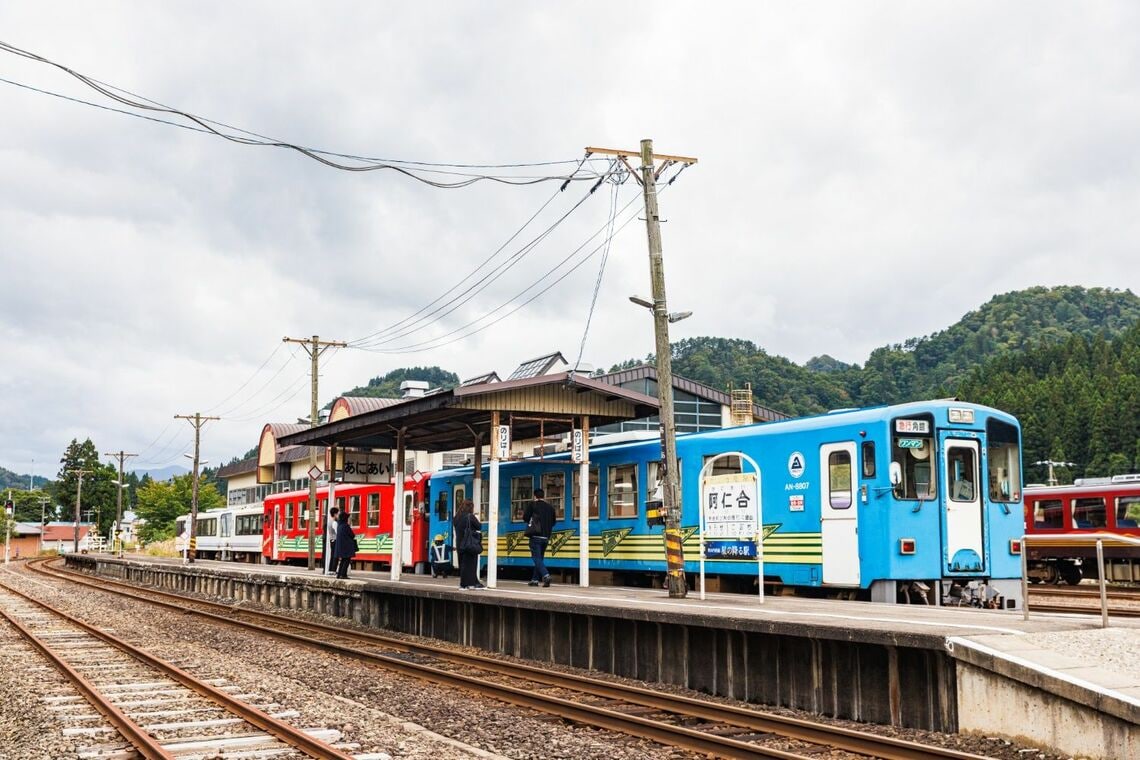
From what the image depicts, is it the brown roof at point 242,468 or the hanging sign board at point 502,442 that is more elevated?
the brown roof at point 242,468

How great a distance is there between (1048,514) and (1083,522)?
3.91 feet

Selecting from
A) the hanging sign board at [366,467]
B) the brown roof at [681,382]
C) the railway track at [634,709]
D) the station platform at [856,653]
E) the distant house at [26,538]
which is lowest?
the distant house at [26,538]

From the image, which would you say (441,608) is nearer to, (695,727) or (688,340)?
(695,727)

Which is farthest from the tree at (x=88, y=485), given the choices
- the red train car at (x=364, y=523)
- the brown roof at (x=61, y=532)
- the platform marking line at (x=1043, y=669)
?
the platform marking line at (x=1043, y=669)

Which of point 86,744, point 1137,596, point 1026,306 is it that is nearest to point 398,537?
point 86,744

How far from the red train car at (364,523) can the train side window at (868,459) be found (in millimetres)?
9685

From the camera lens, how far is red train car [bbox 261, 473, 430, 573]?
27.5 metres

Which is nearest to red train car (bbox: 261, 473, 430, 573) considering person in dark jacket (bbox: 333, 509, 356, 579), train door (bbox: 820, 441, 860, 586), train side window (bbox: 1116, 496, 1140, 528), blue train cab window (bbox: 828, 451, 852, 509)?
person in dark jacket (bbox: 333, 509, 356, 579)

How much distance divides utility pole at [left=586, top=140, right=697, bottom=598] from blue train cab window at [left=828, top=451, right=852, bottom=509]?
218 cm

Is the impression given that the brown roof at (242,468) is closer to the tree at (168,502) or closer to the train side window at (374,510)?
the tree at (168,502)

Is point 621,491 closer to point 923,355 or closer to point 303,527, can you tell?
point 303,527

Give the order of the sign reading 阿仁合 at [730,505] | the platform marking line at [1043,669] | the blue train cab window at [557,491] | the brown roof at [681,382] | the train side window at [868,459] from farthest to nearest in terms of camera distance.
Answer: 1. the brown roof at [681,382]
2. the blue train cab window at [557,491]
3. the train side window at [868,459]
4. the sign reading 阿仁合 at [730,505]
5. the platform marking line at [1043,669]

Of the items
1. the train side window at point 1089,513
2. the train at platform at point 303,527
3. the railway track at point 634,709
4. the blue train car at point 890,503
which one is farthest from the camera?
the train side window at point 1089,513

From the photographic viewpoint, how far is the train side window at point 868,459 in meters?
14.7
